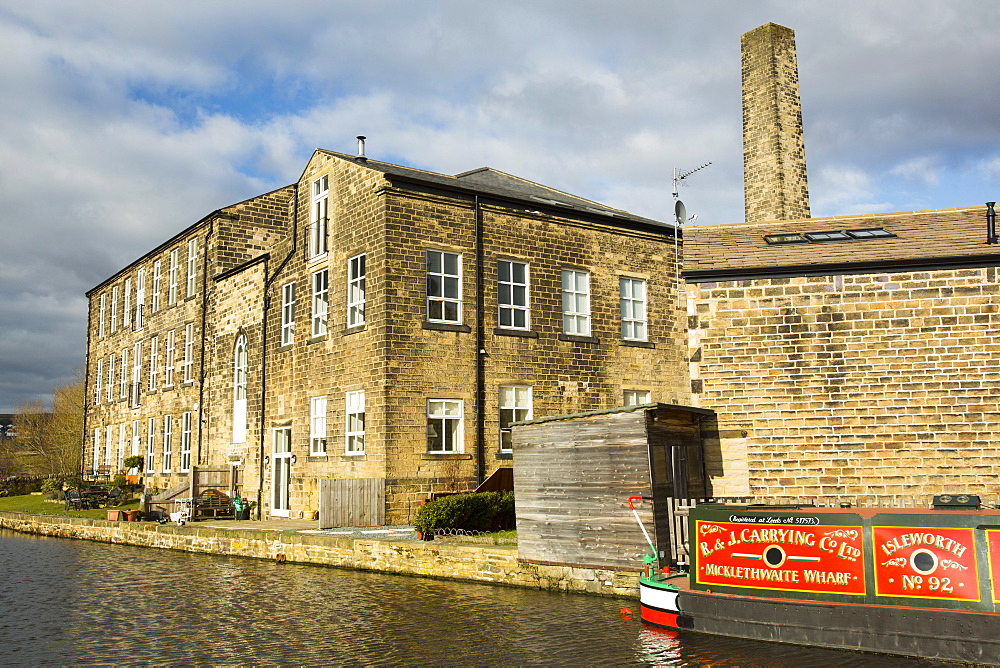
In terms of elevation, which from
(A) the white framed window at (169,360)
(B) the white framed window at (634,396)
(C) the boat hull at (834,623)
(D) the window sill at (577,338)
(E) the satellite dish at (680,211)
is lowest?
(C) the boat hull at (834,623)

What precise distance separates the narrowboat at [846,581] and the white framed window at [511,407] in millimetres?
9698

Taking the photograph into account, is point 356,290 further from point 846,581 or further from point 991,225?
point 846,581

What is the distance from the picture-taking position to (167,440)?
3266 centimetres

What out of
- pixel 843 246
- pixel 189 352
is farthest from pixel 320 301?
pixel 843 246

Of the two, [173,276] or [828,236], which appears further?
[173,276]

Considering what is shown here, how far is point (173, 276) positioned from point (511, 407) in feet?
60.6

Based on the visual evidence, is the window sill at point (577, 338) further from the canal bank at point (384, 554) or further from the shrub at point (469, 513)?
the canal bank at point (384, 554)

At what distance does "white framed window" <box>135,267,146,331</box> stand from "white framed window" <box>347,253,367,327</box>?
18.4 m

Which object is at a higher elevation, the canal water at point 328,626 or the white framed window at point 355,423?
the white framed window at point 355,423

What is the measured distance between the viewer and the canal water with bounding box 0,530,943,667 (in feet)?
33.5

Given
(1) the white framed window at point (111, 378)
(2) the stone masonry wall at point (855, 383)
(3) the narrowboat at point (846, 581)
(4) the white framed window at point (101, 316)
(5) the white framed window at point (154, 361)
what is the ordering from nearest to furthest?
(3) the narrowboat at point (846, 581), (2) the stone masonry wall at point (855, 383), (5) the white framed window at point (154, 361), (1) the white framed window at point (111, 378), (4) the white framed window at point (101, 316)

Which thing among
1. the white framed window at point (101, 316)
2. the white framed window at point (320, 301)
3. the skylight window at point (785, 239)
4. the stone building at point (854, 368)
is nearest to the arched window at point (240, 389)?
the white framed window at point (320, 301)

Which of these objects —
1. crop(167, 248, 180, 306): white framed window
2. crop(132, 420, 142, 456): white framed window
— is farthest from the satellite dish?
crop(132, 420, 142, 456): white framed window

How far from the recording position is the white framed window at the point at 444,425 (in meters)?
20.6
